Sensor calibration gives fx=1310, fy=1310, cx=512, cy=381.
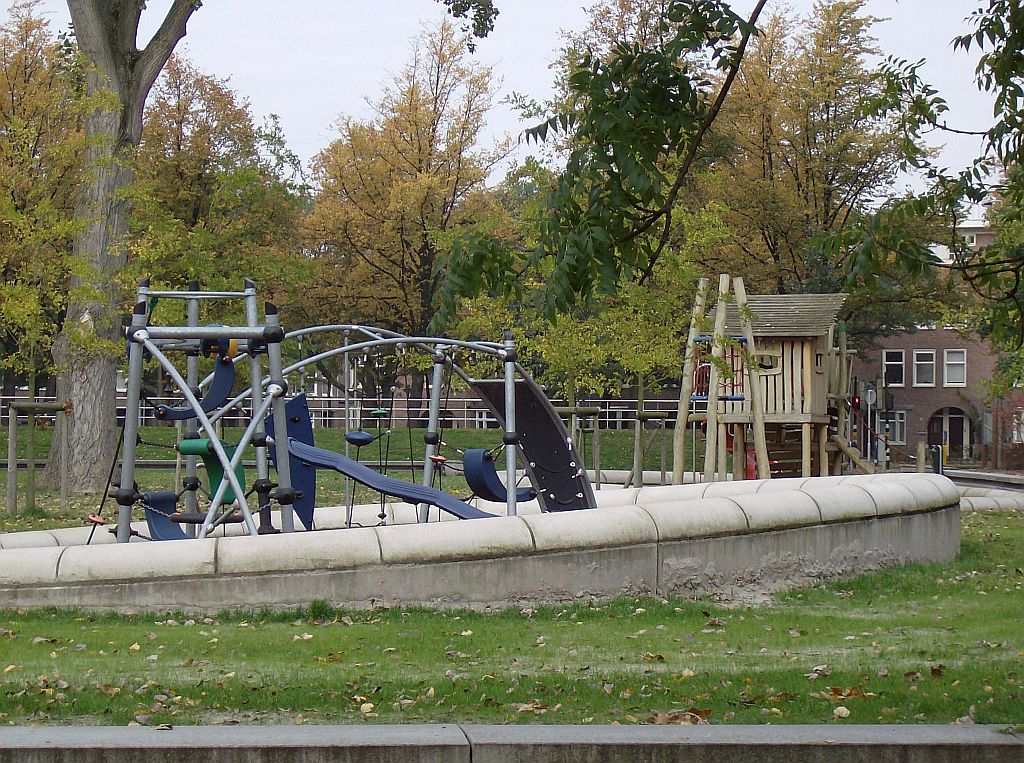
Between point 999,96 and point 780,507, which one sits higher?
point 999,96

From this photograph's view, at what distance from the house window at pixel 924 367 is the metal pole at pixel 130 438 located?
189 ft

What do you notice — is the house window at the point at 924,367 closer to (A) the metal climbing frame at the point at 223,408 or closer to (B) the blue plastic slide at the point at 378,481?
(B) the blue plastic slide at the point at 378,481

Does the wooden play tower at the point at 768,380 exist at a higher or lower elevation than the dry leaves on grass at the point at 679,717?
higher

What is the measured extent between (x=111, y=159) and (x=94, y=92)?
3.38 feet

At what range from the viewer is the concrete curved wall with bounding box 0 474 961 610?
9.80 meters

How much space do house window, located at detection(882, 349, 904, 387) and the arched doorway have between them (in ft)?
8.08

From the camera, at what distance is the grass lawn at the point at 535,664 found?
21.3 ft

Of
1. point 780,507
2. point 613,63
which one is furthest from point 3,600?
point 780,507

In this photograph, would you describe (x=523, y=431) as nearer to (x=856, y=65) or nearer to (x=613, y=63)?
(x=613, y=63)

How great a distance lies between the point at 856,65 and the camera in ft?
134

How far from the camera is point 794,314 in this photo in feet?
90.0

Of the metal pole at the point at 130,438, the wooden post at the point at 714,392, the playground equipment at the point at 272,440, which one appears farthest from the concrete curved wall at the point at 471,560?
the wooden post at the point at 714,392

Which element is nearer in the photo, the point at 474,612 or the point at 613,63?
the point at 613,63

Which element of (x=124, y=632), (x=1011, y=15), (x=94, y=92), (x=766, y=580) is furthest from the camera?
(x=94, y=92)
